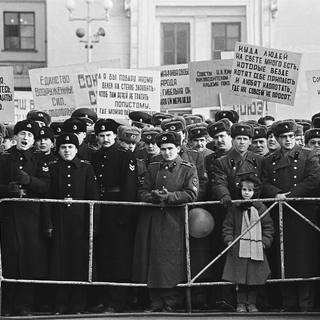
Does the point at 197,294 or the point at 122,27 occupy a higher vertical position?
the point at 122,27

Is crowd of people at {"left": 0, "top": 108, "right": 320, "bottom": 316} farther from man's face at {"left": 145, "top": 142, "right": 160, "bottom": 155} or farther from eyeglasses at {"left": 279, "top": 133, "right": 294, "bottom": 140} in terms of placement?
man's face at {"left": 145, "top": 142, "right": 160, "bottom": 155}

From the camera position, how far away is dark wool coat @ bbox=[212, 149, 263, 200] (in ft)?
40.6

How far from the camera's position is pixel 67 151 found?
40.3 ft

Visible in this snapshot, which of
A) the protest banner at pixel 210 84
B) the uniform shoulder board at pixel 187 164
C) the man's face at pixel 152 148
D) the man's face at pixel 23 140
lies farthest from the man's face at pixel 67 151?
the protest banner at pixel 210 84

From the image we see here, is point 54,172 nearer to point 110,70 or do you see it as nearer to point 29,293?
point 29,293

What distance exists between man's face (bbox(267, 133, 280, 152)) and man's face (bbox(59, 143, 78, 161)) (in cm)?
261

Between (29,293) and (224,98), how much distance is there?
7.05m

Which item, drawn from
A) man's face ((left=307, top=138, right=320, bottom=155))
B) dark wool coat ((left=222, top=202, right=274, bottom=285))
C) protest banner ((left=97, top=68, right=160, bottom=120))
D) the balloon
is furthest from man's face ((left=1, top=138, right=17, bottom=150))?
man's face ((left=307, top=138, right=320, bottom=155))

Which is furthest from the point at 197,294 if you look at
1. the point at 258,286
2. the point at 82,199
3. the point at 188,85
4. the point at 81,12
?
the point at 81,12

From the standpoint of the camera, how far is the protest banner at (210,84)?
1808 cm

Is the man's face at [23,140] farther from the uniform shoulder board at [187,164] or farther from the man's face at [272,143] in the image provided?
the man's face at [272,143]

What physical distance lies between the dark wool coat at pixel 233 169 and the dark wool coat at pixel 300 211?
0.87ft

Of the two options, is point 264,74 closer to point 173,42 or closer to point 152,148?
point 152,148

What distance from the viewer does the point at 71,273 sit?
12164mm
